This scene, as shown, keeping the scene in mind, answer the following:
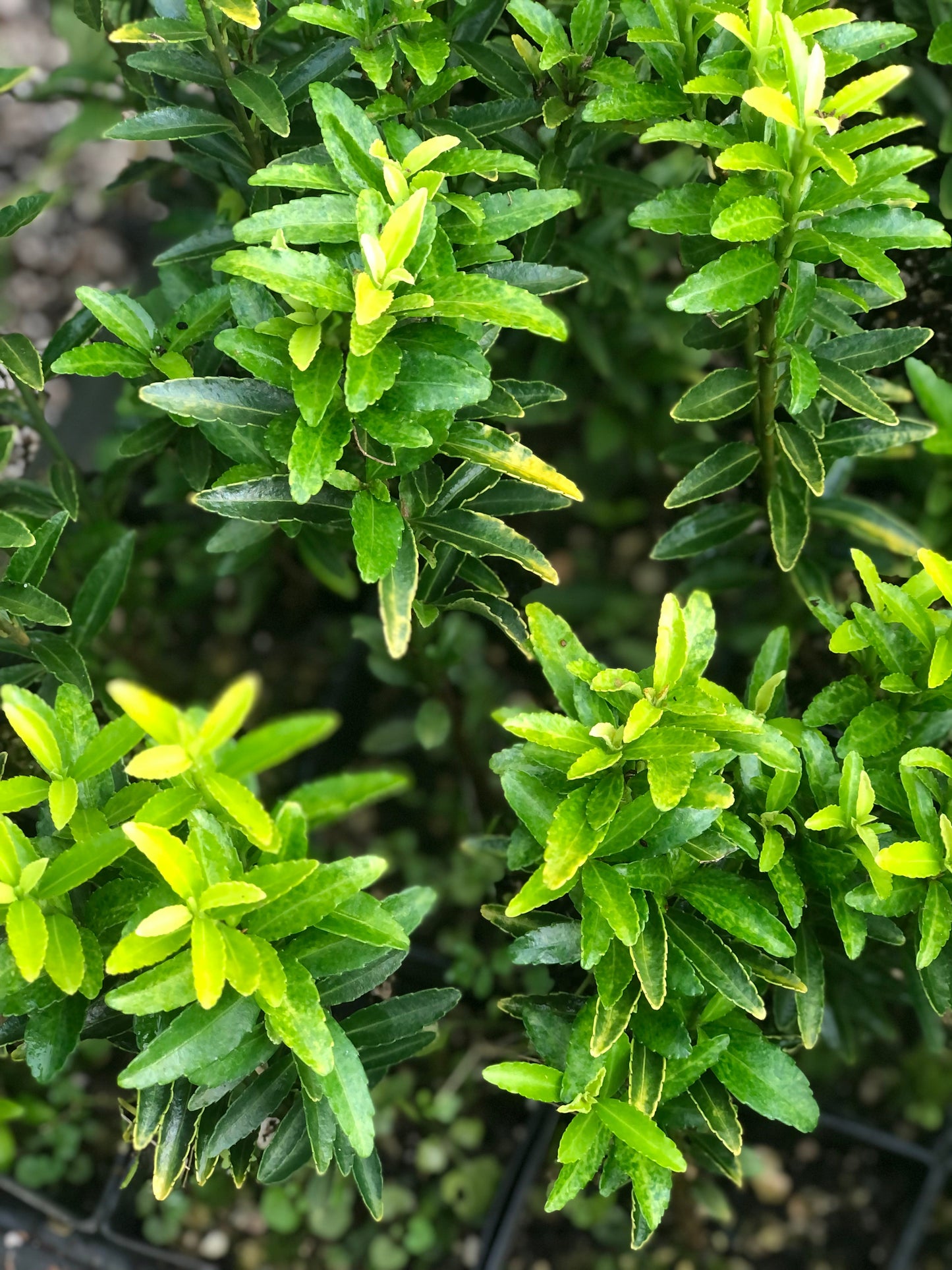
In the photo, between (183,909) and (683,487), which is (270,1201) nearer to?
(183,909)

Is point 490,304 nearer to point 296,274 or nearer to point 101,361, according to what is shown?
point 296,274

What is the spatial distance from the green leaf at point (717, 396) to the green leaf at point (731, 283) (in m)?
0.17

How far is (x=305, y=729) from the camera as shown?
2.17 ft

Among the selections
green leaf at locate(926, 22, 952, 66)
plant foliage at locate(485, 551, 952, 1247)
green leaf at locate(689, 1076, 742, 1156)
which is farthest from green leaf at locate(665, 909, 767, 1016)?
green leaf at locate(926, 22, 952, 66)

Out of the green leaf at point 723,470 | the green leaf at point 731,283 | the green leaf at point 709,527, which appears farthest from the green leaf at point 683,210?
the green leaf at point 709,527

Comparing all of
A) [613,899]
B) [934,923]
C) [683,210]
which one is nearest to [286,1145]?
[613,899]

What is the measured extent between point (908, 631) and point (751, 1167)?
1.03m

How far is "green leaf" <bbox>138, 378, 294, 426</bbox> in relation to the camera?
88 centimetres

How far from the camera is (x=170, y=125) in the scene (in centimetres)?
101

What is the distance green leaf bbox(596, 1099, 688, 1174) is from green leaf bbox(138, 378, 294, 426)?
0.68 metres

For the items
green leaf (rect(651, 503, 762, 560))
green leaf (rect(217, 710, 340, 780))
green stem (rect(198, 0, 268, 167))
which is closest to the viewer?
green leaf (rect(217, 710, 340, 780))

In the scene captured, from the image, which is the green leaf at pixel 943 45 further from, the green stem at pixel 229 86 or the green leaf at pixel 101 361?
the green leaf at pixel 101 361

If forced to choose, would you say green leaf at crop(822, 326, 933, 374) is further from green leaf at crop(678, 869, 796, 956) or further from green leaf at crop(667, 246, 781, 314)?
green leaf at crop(678, 869, 796, 956)

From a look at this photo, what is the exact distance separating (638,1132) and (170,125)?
104 cm
